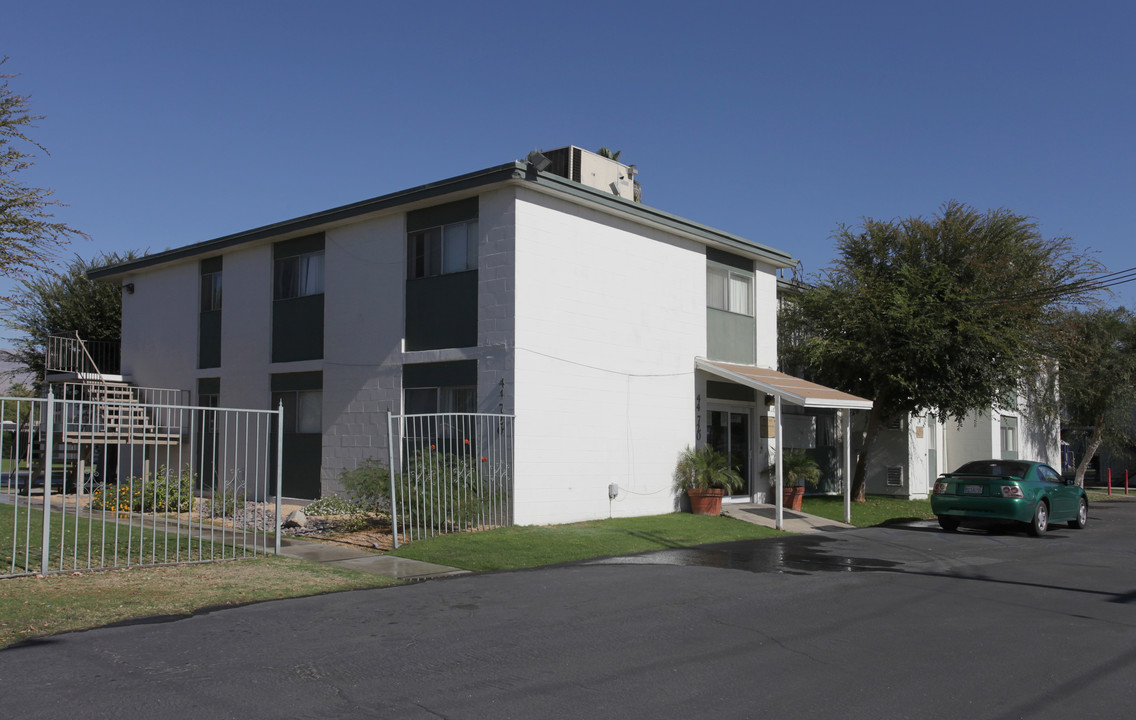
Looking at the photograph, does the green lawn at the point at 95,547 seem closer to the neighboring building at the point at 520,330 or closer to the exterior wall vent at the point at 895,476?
the neighboring building at the point at 520,330

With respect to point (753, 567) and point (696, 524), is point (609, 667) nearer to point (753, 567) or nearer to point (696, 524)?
point (753, 567)

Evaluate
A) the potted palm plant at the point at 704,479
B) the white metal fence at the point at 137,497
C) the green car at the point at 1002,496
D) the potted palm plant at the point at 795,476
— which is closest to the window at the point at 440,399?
the white metal fence at the point at 137,497

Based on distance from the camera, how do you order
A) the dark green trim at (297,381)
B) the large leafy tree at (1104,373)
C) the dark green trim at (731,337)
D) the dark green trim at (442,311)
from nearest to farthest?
the dark green trim at (442,311) → the dark green trim at (297,381) → the dark green trim at (731,337) → the large leafy tree at (1104,373)

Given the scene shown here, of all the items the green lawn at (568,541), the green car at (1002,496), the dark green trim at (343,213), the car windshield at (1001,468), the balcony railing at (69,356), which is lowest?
the green lawn at (568,541)

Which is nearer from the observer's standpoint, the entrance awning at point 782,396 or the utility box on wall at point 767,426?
the entrance awning at point 782,396

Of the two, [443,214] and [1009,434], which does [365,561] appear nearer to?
[443,214]

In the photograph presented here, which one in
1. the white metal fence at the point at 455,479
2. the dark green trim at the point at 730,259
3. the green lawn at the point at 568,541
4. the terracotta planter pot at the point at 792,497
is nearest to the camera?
the green lawn at the point at 568,541

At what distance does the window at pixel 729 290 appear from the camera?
68.7 feet

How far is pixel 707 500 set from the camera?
739 inches

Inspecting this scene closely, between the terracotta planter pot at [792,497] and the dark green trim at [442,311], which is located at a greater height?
the dark green trim at [442,311]

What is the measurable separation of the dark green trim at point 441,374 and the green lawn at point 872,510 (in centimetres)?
859

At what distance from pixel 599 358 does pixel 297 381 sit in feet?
22.9

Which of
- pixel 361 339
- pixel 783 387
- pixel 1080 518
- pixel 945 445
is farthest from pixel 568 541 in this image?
pixel 945 445

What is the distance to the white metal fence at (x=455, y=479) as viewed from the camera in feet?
45.4
